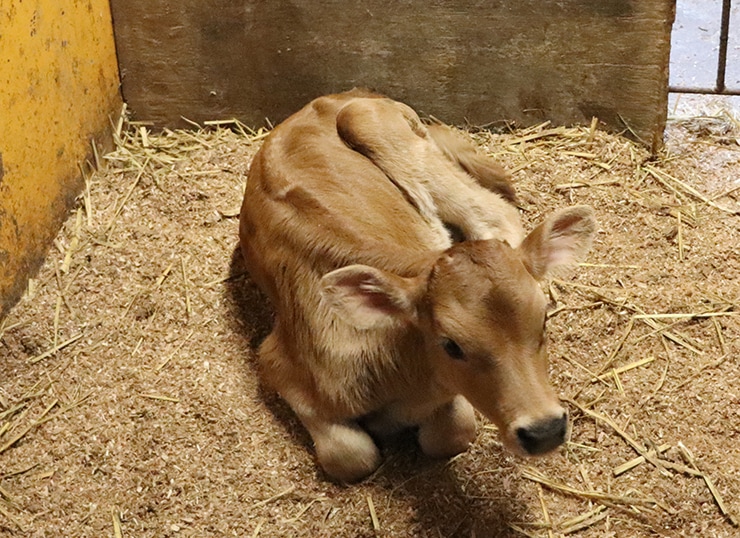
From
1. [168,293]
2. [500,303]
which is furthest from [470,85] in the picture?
[500,303]

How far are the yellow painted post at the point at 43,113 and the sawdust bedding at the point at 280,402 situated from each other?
0.53 ft

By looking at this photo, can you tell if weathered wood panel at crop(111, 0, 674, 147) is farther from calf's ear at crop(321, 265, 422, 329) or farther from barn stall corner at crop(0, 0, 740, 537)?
calf's ear at crop(321, 265, 422, 329)

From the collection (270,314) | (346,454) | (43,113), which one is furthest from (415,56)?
(346,454)

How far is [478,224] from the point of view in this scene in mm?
5195

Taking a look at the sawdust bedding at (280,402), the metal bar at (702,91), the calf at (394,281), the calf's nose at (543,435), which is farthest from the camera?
the metal bar at (702,91)

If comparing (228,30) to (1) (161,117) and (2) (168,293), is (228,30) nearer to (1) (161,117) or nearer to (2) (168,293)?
(1) (161,117)

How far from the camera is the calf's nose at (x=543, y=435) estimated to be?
3.35 metres

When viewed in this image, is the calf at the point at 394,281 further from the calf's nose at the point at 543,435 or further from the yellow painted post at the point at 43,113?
the yellow painted post at the point at 43,113

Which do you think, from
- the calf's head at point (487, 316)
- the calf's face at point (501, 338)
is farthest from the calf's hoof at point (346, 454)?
the calf's face at point (501, 338)

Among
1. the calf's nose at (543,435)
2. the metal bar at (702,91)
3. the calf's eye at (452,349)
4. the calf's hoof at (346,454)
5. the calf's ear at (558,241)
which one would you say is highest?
the calf's ear at (558,241)

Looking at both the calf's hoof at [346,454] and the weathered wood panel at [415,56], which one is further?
the weathered wood panel at [415,56]

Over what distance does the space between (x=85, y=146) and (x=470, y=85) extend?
7.63 feet

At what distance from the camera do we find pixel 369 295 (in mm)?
3689

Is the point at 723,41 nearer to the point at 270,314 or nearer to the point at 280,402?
the point at 270,314
